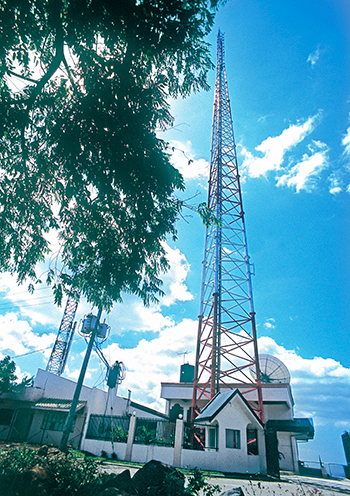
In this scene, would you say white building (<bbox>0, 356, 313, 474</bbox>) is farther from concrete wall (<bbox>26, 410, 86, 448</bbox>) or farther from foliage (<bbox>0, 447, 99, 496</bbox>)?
foliage (<bbox>0, 447, 99, 496</bbox>)

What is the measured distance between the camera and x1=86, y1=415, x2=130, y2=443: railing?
1644cm

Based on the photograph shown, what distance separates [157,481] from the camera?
6.01m

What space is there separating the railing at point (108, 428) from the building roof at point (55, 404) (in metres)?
3.39

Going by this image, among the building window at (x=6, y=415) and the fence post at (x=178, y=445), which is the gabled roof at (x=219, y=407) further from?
the building window at (x=6, y=415)

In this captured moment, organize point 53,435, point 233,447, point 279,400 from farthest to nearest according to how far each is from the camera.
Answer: point 279,400
point 53,435
point 233,447

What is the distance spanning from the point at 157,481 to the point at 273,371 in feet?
76.2

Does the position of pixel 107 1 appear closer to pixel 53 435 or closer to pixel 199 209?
pixel 199 209

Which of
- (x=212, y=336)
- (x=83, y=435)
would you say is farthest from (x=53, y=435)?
(x=212, y=336)

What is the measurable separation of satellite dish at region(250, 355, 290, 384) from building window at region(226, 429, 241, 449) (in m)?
11.9

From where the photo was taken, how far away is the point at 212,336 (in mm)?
19406

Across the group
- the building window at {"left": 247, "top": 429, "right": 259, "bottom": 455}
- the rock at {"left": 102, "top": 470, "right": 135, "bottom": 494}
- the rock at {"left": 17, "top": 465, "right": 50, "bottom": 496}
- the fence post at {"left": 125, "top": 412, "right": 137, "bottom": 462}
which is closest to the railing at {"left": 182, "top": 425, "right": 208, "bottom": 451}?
the building window at {"left": 247, "top": 429, "right": 259, "bottom": 455}

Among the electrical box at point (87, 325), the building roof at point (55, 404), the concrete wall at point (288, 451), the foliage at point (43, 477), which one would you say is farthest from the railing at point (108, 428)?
the concrete wall at point (288, 451)

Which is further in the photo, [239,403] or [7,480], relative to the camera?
[239,403]

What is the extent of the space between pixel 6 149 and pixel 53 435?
21.8m
